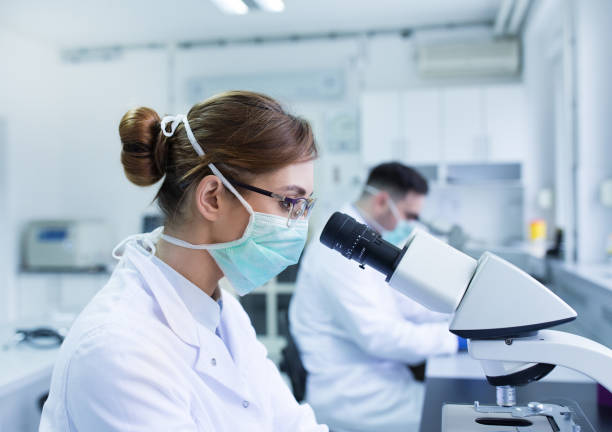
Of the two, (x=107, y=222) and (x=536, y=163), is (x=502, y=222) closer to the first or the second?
(x=536, y=163)

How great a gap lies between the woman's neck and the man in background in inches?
33.4

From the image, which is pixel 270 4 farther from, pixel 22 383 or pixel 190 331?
pixel 22 383

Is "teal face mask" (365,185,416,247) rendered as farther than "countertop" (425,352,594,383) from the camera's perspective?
Yes

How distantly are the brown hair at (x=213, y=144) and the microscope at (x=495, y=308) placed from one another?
0.29 metres

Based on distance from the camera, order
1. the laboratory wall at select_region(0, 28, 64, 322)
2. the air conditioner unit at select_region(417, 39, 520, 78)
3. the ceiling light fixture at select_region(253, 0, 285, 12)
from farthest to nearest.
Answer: the laboratory wall at select_region(0, 28, 64, 322) < the air conditioner unit at select_region(417, 39, 520, 78) < the ceiling light fixture at select_region(253, 0, 285, 12)

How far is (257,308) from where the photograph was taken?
4.34 meters

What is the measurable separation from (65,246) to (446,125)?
3.36 meters

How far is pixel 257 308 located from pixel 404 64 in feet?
8.25

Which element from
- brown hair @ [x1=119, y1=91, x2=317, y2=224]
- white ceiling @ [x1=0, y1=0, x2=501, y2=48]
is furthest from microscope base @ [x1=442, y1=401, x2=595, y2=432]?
white ceiling @ [x1=0, y1=0, x2=501, y2=48]

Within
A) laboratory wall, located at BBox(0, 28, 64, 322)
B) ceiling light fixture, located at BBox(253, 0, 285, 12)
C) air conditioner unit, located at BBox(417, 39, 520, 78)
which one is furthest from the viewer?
laboratory wall, located at BBox(0, 28, 64, 322)

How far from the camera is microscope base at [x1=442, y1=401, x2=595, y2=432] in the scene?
90 cm

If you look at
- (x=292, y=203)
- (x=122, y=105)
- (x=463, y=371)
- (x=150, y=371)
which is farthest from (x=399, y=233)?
(x=122, y=105)

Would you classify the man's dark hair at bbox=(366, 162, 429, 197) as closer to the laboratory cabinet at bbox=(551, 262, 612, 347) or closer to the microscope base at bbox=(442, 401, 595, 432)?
the laboratory cabinet at bbox=(551, 262, 612, 347)

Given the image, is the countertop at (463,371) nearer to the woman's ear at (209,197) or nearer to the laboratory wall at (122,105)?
the woman's ear at (209,197)
